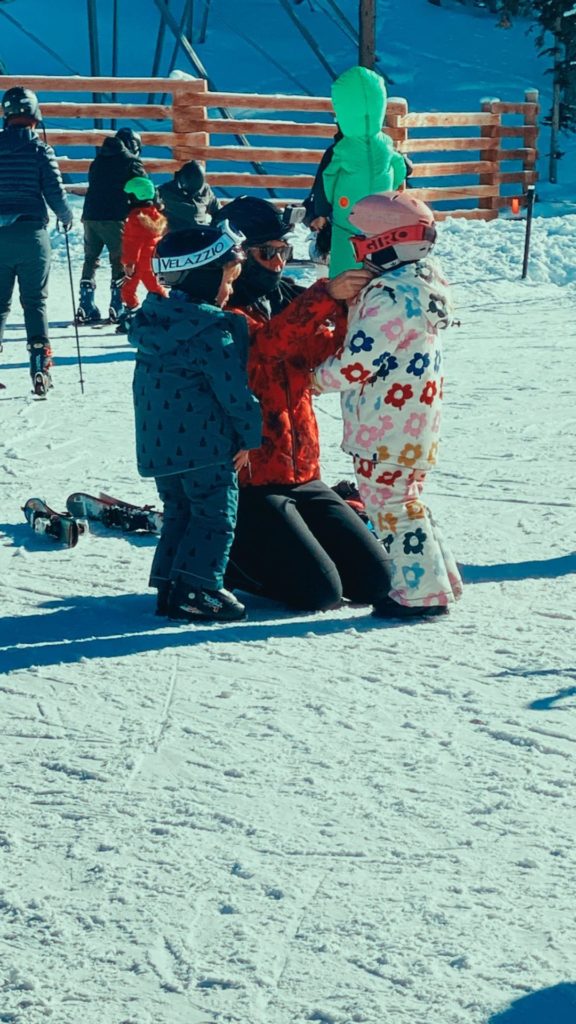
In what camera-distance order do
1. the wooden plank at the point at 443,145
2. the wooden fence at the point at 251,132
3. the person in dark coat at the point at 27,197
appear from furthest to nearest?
the wooden plank at the point at 443,145
the wooden fence at the point at 251,132
the person in dark coat at the point at 27,197

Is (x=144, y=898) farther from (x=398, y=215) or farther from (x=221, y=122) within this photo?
(x=221, y=122)

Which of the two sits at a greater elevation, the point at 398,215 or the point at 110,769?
the point at 398,215

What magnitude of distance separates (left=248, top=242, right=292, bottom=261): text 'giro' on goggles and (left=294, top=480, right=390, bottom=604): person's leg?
787 mm

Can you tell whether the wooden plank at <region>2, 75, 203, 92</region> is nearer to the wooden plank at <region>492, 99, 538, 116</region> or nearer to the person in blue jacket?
the wooden plank at <region>492, 99, 538, 116</region>

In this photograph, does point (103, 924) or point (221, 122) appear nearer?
point (103, 924)

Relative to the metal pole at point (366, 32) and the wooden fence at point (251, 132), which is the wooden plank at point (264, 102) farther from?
the metal pole at point (366, 32)

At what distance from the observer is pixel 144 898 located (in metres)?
3.04

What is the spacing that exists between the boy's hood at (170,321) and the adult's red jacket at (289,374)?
1.01 feet

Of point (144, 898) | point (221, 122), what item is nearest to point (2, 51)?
point (221, 122)

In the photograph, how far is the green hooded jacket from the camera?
8.54m

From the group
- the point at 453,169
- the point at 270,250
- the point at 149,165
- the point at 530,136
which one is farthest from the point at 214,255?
the point at 530,136

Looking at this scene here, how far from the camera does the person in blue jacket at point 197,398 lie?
15.2ft

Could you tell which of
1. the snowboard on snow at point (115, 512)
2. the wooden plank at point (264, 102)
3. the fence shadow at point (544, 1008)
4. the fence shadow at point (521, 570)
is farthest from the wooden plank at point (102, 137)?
the fence shadow at point (544, 1008)

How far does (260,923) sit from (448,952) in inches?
14.8
